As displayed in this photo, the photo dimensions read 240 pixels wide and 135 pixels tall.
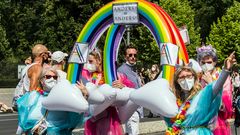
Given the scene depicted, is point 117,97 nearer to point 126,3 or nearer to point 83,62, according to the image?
point 83,62

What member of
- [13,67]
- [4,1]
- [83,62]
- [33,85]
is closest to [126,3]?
[83,62]

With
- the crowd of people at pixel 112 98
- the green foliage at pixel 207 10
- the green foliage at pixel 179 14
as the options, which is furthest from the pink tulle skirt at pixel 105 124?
the green foliage at pixel 207 10

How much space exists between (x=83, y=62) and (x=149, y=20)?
3.53 ft

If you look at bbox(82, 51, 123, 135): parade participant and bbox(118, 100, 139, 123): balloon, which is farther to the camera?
bbox(82, 51, 123, 135): parade participant

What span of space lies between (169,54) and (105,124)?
147 cm

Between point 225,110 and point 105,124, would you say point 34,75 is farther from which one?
point 225,110

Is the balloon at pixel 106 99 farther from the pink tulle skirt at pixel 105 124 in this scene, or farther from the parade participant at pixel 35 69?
the parade participant at pixel 35 69

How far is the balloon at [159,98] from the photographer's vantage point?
5.49m

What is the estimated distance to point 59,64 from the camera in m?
6.99

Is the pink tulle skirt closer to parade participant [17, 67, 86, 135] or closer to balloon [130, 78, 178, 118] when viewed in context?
parade participant [17, 67, 86, 135]

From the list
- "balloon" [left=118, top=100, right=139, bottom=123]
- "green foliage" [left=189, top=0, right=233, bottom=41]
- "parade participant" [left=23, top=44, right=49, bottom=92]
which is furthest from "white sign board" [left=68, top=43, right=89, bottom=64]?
"green foliage" [left=189, top=0, right=233, bottom=41]

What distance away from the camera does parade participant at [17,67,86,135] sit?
19.4 feet

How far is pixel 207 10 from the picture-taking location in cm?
6184

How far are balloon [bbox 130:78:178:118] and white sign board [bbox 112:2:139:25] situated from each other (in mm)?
1399
